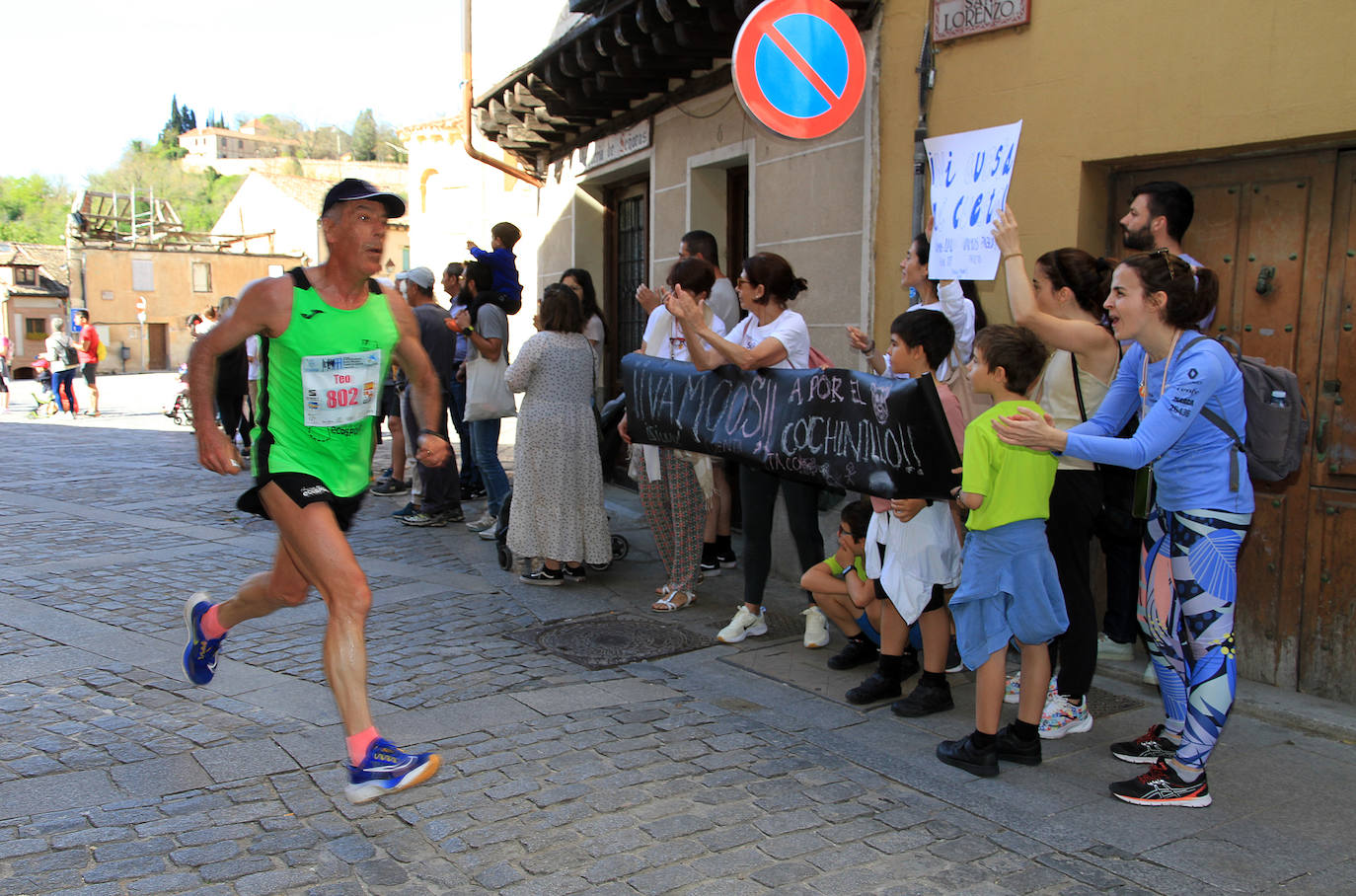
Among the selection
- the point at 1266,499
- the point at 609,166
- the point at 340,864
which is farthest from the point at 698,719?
the point at 609,166

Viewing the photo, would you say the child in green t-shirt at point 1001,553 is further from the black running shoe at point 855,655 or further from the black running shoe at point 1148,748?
the black running shoe at point 855,655

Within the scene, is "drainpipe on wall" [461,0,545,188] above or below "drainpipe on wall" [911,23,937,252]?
above

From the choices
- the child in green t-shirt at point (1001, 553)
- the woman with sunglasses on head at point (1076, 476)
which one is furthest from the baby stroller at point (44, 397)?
the child in green t-shirt at point (1001, 553)

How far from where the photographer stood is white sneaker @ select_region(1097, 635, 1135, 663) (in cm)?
529

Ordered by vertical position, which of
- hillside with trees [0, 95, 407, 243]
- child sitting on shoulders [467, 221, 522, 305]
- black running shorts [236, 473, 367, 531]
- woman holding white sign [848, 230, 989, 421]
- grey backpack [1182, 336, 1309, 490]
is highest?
hillside with trees [0, 95, 407, 243]

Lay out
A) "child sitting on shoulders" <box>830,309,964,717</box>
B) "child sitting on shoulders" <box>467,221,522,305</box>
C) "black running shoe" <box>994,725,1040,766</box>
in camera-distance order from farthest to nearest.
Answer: "child sitting on shoulders" <box>467,221,522,305</box>
"child sitting on shoulders" <box>830,309,964,717</box>
"black running shoe" <box>994,725,1040,766</box>

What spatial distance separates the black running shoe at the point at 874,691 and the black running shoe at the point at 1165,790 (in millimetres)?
1155

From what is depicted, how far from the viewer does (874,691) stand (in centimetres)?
472

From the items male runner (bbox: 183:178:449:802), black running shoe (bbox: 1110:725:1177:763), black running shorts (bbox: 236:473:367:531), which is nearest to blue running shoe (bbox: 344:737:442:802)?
male runner (bbox: 183:178:449:802)

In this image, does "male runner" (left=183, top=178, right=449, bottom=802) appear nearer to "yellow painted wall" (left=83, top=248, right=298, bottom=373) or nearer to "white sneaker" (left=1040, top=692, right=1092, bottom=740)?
"white sneaker" (left=1040, top=692, right=1092, bottom=740)

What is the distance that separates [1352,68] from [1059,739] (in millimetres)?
2910

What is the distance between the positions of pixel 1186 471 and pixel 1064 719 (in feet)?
4.17

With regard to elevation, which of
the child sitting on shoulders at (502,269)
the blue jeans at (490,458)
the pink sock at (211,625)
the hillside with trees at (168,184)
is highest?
the hillside with trees at (168,184)

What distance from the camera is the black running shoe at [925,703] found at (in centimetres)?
455
